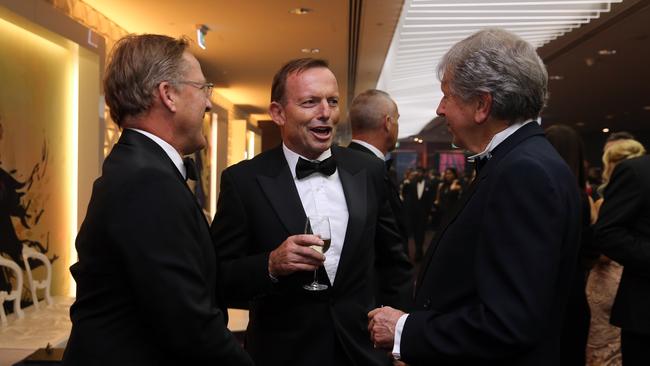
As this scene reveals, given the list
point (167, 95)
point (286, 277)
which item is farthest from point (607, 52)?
point (167, 95)

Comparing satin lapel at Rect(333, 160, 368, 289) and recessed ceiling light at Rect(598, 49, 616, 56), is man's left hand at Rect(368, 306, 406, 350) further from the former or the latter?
recessed ceiling light at Rect(598, 49, 616, 56)

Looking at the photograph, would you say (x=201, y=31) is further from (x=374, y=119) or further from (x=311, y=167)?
(x=311, y=167)

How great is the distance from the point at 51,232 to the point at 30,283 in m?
0.77

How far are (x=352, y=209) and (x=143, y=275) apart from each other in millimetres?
969

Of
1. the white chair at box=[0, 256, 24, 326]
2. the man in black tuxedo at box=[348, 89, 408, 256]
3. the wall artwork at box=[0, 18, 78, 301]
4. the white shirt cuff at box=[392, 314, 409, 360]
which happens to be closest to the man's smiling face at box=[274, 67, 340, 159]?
the white shirt cuff at box=[392, 314, 409, 360]

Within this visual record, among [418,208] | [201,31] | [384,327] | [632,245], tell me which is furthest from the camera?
[418,208]

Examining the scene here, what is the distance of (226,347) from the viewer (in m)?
1.44

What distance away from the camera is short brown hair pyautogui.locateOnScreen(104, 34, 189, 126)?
1507 millimetres

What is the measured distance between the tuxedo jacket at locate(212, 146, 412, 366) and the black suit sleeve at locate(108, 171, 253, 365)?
1.91ft

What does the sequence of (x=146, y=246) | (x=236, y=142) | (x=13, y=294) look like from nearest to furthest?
(x=146, y=246), (x=13, y=294), (x=236, y=142)

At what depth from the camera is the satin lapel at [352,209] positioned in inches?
81.4

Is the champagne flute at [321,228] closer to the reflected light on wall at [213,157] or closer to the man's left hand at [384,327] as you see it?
the man's left hand at [384,327]

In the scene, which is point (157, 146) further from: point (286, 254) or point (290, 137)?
point (290, 137)

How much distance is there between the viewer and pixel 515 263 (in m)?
1.32
